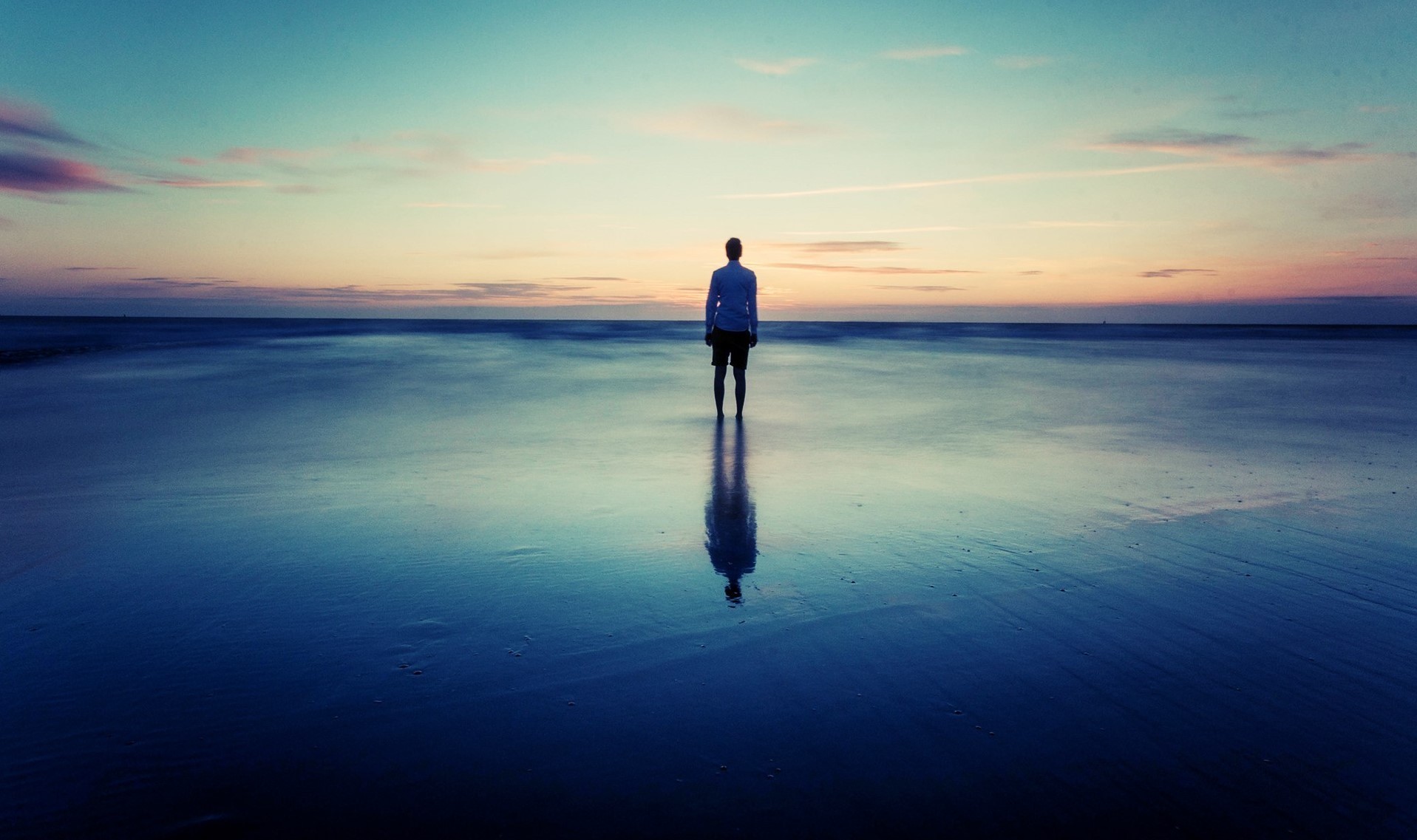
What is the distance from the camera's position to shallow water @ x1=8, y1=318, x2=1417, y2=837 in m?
1.95

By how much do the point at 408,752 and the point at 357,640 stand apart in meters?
0.81

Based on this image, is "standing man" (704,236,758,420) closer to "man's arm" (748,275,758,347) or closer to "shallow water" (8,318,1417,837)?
"man's arm" (748,275,758,347)

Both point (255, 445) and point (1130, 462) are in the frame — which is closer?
point (1130, 462)

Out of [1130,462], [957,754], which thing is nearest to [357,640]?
[957,754]

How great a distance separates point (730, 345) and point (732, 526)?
4.74 metres

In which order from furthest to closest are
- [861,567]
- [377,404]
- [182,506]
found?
[377,404] → [182,506] → [861,567]

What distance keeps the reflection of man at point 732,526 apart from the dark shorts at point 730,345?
2690mm

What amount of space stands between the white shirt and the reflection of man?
2.79 meters

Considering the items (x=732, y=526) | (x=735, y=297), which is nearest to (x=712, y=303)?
(x=735, y=297)

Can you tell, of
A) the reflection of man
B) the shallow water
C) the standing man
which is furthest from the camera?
the standing man

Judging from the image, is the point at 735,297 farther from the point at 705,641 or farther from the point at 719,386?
the point at 705,641

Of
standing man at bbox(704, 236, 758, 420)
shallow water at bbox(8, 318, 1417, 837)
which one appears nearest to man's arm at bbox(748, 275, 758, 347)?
standing man at bbox(704, 236, 758, 420)

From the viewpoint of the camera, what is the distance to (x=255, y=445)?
23.3 feet

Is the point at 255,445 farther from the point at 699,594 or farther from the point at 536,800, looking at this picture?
the point at 536,800
